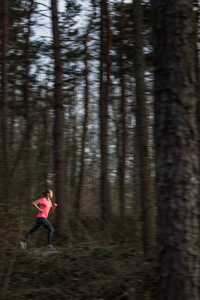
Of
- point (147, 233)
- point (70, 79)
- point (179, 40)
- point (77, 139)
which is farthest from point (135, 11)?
point (77, 139)

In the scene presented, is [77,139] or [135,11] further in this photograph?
[77,139]

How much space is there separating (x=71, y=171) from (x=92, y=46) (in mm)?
6003

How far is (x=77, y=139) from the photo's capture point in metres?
17.4

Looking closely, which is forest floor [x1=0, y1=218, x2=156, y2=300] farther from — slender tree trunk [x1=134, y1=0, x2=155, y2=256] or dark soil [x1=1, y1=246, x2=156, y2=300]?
slender tree trunk [x1=134, y1=0, x2=155, y2=256]

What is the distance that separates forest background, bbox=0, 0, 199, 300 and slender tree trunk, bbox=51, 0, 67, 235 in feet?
0.10

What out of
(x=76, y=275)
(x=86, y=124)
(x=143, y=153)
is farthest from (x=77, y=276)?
(x=86, y=124)

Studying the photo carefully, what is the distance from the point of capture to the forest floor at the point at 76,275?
551 cm

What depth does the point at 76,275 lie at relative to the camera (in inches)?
253

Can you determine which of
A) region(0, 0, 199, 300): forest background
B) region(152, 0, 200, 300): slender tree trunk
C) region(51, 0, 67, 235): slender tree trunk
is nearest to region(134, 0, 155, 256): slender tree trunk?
region(0, 0, 199, 300): forest background

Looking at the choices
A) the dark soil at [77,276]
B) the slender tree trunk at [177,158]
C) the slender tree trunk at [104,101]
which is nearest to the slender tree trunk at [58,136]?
the slender tree trunk at [104,101]

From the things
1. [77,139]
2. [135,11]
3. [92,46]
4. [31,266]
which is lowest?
[31,266]

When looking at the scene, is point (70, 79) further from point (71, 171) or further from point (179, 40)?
point (179, 40)

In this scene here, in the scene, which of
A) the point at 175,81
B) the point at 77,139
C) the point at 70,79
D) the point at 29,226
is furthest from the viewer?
the point at 77,139

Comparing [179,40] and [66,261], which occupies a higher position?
[179,40]
